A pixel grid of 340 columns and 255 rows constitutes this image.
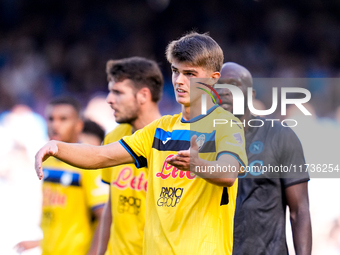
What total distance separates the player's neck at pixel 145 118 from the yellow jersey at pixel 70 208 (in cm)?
65

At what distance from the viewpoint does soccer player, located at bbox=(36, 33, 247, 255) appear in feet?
7.48

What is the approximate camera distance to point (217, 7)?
11680 millimetres

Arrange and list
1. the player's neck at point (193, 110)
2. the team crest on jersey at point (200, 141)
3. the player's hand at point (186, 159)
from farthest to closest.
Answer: the player's neck at point (193, 110), the team crest on jersey at point (200, 141), the player's hand at point (186, 159)

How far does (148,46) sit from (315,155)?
740 cm

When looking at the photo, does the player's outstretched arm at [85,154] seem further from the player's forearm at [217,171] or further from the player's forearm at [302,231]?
the player's forearm at [302,231]

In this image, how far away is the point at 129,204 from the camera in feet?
11.4

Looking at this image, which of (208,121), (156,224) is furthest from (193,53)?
(156,224)

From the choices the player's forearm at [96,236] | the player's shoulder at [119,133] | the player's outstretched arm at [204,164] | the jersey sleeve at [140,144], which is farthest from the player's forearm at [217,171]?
the player's forearm at [96,236]

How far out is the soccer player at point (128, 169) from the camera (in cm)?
342

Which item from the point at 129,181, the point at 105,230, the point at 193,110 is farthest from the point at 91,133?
the point at 193,110

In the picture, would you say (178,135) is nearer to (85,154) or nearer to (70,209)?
(85,154)

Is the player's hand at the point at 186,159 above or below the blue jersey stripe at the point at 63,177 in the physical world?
below

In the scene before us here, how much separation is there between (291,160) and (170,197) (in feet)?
3.56

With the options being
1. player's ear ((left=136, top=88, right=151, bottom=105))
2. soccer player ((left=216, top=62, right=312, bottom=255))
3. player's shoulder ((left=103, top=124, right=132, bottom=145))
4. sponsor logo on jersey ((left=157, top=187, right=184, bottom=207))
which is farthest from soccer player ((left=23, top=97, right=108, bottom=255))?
sponsor logo on jersey ((left=157, top=187, right=184, bottom=207))
